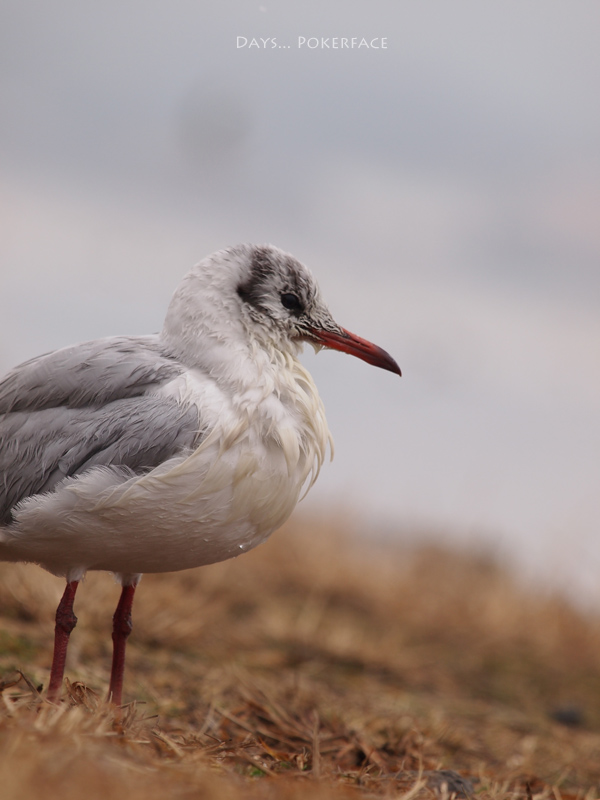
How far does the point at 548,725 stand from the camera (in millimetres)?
5434

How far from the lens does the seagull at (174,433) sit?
3135 millimetres

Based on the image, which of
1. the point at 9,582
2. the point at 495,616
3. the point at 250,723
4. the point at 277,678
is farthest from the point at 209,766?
the point at 495,616

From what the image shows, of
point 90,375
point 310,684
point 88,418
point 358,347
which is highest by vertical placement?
point 358,347

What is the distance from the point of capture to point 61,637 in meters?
3.42

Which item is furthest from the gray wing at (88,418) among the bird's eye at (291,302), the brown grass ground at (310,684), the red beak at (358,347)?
the brown grass ground at (310,684)

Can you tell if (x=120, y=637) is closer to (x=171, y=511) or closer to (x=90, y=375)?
(x=171, y=511)

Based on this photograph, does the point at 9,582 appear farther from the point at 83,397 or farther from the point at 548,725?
the point at 548,725

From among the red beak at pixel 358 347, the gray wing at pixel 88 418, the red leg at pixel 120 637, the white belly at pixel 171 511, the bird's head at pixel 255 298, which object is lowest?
the red leg at pixel 120 637

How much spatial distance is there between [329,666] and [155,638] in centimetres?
123

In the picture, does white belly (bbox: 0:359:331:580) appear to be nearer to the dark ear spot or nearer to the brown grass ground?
the dark ear spot

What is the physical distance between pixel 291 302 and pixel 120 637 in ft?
5.51

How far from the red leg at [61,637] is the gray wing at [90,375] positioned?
2.54 feet

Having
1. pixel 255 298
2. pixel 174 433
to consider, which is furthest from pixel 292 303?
pixel 174 433

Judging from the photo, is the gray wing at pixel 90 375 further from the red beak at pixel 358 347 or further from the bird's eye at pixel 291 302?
the red beak at pixel 358 347
